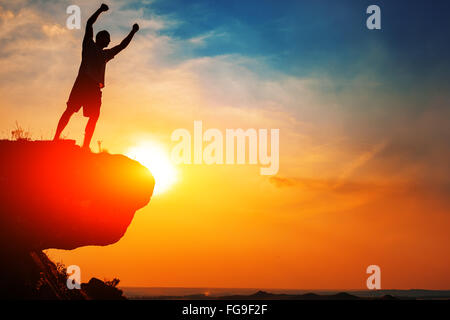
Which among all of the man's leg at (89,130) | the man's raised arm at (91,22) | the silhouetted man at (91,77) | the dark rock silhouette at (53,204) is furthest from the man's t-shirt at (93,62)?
the dark rock silhouette at (53,204)

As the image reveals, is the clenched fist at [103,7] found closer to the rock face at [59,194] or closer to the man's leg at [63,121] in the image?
the man's leg at [63,121]

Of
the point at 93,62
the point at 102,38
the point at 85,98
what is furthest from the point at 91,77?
the point at 102,38

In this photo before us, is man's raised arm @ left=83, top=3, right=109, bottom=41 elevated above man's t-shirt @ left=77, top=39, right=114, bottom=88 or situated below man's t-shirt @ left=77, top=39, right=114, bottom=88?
above

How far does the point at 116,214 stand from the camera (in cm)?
1755

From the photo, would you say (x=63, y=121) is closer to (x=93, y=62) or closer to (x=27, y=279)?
(x=93, y=62)

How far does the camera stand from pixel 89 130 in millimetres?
16219

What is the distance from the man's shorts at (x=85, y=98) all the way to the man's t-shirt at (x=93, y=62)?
18 cm

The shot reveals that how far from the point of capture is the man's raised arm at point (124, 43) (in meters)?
16.0

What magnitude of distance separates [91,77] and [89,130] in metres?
1.78

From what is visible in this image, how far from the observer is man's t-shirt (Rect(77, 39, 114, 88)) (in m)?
15.6

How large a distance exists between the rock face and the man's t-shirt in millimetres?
2502

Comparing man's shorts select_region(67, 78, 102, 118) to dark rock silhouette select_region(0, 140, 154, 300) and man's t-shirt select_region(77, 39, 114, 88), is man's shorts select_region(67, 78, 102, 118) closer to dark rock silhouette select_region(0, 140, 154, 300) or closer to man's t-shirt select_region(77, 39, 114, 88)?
man's t-shirt select_region(77, 39, 114, 88)

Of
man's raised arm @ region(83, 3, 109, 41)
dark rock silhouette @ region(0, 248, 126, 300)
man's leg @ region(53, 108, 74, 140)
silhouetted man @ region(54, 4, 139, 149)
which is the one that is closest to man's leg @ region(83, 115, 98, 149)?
silhouetted man @ region(54, 4, 139, 149)

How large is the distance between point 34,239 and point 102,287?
6.25 metres
